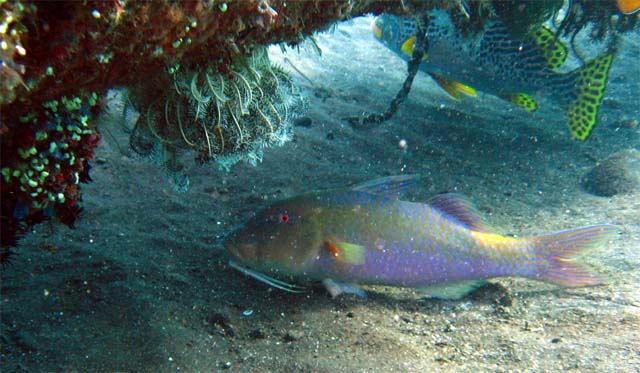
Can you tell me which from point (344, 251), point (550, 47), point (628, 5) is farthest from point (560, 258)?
point (550, 47)

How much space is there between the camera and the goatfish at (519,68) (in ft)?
19.2

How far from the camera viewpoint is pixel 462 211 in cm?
325

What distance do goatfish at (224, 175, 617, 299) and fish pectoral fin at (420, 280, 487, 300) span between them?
49mm

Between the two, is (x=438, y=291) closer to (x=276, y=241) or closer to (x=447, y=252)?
(x=447, y=252)

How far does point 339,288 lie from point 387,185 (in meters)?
0.96

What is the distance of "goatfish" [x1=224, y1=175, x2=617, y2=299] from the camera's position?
310cm

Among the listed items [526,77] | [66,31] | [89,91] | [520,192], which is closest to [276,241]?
[89,91]

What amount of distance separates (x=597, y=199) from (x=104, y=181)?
5823 millimetres

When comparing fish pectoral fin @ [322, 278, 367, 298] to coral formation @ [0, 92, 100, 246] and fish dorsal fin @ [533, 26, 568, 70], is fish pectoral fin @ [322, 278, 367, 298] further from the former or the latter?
fish dorsal fin @ [533, 26, 568, 70]

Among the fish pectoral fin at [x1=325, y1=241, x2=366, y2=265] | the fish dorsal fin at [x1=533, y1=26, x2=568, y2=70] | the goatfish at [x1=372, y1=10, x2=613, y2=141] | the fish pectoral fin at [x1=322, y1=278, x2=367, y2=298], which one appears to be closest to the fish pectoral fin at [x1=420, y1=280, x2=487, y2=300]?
the fish pectoral fin at [x1=322, y1=278, x2=367, y2=298]

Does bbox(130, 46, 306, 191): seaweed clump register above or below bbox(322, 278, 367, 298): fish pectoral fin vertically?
above

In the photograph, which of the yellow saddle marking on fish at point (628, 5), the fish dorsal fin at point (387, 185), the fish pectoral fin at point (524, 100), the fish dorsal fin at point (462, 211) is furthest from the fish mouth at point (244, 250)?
the yellow saddle marking on fish at point (628, 5)

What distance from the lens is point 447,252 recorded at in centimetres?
315

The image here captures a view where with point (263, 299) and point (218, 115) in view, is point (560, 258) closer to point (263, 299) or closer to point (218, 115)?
point (263, 299)
